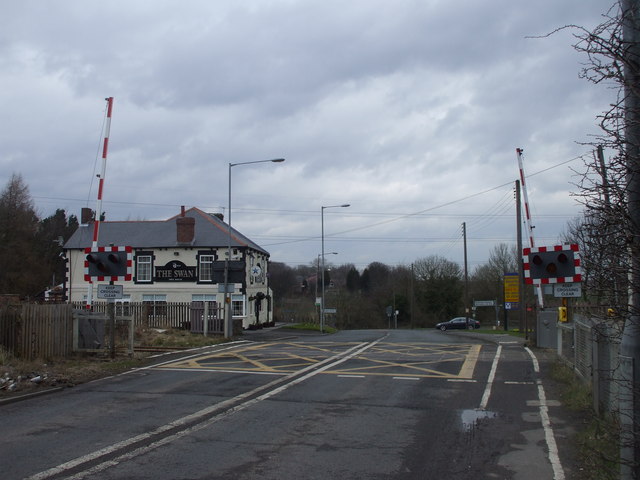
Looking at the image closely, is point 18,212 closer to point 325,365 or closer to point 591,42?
point 325,365

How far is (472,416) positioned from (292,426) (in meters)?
2.80

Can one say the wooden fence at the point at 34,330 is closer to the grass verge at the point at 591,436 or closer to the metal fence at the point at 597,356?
the grass verge at the point at 591,436

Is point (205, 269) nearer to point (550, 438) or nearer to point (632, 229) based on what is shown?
point (550, 438)

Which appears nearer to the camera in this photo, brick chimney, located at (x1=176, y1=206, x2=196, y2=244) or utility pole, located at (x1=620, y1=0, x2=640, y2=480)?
utility pole, located at (x1=620, y1=0, x2=640, y2=480)

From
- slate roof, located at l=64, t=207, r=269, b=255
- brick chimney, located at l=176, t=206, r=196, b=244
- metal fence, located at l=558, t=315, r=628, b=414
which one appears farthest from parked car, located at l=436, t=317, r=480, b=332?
metal fence, located at l=558, t=315, r=628, b=414

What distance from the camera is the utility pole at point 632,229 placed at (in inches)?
156

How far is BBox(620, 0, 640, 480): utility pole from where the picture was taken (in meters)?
3.97

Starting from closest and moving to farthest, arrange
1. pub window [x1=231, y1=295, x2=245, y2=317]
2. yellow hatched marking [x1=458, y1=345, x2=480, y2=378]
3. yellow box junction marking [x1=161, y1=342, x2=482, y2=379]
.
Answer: yellow hatched marking [x1=458, y1=345, x2=480, y2=378], yellow box junction marking [x1=161, y1=342, x2=482, y2=379], pub window [x1=231, y1=295, x2=245, y2=317]

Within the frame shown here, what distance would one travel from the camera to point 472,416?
29.6ft

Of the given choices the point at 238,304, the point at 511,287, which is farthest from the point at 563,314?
the point at 511,287

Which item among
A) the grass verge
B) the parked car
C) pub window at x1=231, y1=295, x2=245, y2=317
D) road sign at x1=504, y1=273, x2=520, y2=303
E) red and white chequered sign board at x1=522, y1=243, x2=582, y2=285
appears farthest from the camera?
the parked car

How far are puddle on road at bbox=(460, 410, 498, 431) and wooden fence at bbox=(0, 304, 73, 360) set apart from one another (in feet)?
33.3

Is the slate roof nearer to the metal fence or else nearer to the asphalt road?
the asphalt road

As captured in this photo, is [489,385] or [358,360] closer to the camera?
[489,385]
